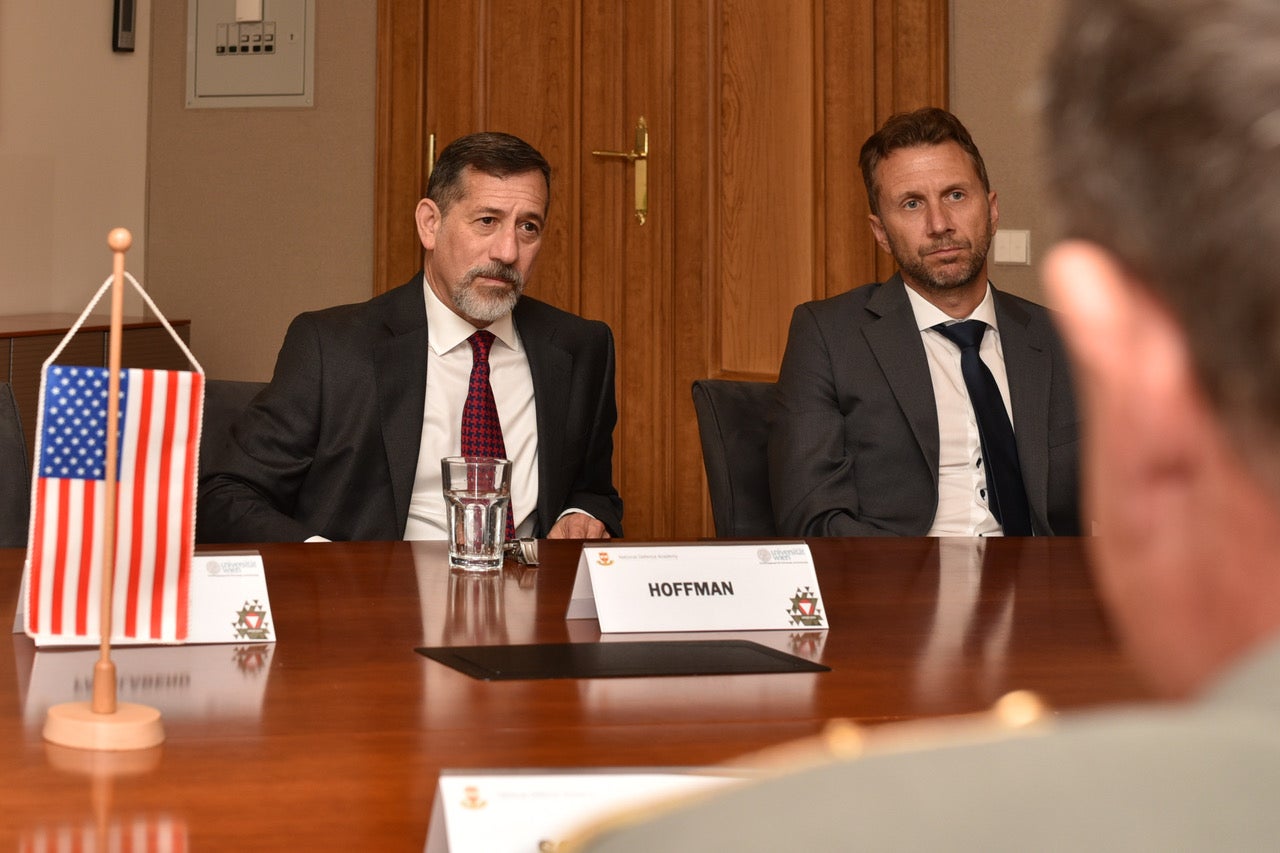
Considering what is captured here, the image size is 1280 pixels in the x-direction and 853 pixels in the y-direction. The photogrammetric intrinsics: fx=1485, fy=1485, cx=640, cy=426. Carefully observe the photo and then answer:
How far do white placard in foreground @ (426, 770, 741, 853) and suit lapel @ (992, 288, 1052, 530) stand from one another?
86.0 inches

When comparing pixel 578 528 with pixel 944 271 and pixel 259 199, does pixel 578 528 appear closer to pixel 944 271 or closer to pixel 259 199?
pixel 944 271

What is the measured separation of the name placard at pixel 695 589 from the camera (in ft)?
5.41

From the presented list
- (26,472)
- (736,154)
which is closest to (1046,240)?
(736,154)

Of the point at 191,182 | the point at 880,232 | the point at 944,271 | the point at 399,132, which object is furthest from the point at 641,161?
the point at 944,271

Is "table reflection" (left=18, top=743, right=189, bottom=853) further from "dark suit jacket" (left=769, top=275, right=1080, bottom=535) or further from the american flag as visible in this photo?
"dark suit jacket" (left=769, top=275, right=1080, bottom=535)

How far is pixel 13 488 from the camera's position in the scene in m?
2.35

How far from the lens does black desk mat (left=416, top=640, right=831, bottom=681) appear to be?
1403mm

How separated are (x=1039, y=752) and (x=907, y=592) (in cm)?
160

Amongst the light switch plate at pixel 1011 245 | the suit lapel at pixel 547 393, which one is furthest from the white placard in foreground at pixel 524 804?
the light switch plate at pixel 1011 245

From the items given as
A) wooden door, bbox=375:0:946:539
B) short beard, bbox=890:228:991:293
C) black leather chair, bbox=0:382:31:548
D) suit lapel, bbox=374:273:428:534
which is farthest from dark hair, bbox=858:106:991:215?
black leather chair, bbox=0:382:31:548

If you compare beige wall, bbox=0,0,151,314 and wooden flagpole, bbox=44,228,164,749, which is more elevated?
beige wall, bbox=0,0,151,314

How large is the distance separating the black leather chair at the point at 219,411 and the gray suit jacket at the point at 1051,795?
2.72 m

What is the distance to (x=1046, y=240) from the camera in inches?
183

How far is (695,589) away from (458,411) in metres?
1.41
